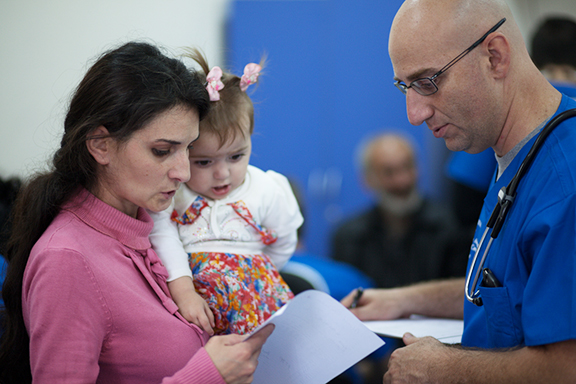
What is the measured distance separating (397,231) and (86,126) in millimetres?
2673

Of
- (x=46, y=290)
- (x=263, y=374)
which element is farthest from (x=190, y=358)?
(x=46, y=290)

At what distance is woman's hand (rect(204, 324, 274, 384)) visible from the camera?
1.11 m

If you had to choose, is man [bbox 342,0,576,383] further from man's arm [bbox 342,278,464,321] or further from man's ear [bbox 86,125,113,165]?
man's ear [bbox 86,125,113,165]

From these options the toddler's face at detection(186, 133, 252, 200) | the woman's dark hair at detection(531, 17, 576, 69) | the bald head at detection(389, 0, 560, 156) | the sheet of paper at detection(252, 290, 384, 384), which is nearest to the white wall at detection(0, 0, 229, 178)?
the toddler's face at detection(186, 133, 252, 200)

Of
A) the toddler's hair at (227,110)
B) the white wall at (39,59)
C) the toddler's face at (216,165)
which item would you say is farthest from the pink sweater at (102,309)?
the white wall at (39,59)

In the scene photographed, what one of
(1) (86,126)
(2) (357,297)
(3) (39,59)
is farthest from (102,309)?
(3) (39,59)

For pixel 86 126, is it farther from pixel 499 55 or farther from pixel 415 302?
pixel 415 302

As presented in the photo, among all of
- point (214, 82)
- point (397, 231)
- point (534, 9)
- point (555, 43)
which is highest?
point (534, 9)

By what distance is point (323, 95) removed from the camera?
3961 millimetres

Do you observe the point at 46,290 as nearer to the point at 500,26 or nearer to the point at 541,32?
the point at 500,26

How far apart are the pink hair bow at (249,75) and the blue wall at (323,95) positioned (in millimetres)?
2362

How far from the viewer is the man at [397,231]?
10.8 ft

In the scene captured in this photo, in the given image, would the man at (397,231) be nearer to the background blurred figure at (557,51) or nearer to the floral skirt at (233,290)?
the background blurred figure at (557,51)

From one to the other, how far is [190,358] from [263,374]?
0.19 m
